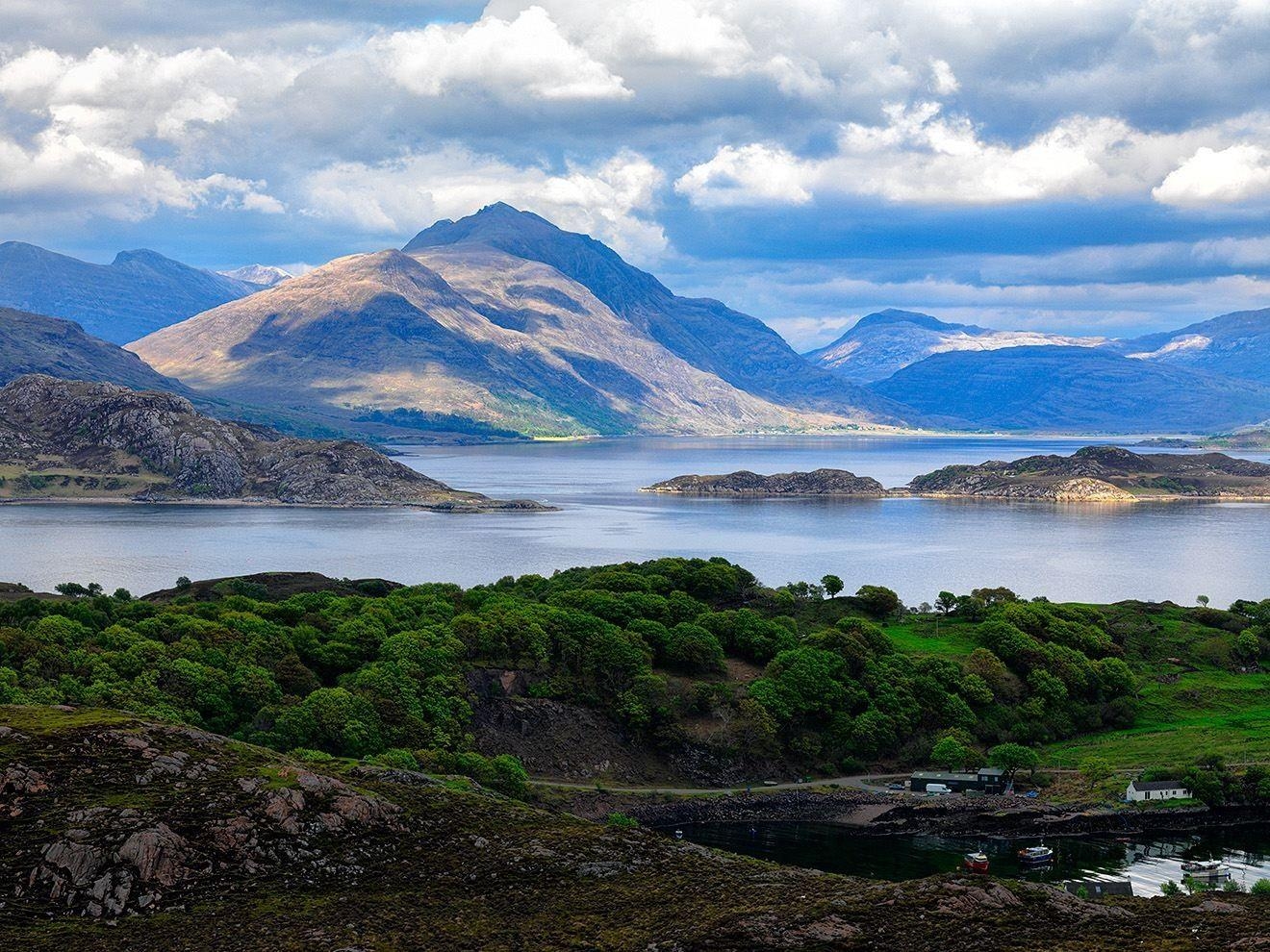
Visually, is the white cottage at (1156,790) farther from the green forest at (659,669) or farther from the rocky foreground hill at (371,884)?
the rocky foreground hill at (371,884)

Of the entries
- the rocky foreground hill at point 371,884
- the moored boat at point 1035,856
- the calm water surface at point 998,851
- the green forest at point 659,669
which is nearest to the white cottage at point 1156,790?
the calm water surface at point 998,851

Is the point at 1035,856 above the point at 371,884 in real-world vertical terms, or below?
below

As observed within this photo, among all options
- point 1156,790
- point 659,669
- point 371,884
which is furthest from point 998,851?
point 371,884

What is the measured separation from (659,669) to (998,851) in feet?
119

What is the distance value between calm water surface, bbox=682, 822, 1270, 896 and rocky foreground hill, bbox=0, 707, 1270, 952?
27.6 metres

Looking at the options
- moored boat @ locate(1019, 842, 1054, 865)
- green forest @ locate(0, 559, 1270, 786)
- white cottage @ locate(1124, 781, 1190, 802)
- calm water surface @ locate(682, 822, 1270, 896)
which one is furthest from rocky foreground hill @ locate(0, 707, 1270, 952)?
white cottage @ locate(1124, 781, 1190, 802)

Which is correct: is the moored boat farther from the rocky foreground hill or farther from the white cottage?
the rocky foreground hill

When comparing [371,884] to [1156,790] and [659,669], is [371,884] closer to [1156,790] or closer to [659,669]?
[1156,790]

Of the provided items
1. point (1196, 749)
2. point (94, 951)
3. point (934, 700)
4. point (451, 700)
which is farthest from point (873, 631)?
point (94, 951)

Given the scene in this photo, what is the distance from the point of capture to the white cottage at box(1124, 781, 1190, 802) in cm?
9138

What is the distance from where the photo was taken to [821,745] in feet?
343

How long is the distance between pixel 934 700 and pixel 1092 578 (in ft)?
327

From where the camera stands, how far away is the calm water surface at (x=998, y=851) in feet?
256

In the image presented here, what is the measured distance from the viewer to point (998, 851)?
3317 inches
